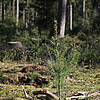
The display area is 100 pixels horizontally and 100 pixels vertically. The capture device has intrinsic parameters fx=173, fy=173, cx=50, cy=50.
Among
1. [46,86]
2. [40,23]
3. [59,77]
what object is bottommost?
[46,86]

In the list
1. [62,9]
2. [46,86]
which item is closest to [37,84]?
[46,86]

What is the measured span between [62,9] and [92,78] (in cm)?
716

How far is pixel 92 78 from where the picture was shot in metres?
5.71

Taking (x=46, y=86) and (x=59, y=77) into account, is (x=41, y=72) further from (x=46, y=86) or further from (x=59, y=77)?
(x=59, y=77)

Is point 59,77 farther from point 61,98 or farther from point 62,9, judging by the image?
point 62,9

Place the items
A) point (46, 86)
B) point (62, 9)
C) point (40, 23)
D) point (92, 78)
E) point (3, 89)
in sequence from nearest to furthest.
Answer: point (3, 89)
point (46, 86)
point (92, 78)
point (62, 9)
point (40, 23)

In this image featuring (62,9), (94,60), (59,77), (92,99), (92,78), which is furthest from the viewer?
(62,9)

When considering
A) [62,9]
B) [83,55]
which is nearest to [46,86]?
[83,55]

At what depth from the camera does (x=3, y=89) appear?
4.25 metres

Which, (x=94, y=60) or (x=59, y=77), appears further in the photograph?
(x=94, y=60)

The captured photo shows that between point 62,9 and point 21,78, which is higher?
point 62,9

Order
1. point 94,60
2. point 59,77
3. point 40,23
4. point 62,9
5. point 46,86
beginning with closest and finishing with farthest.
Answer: point 59,77
point 46,86
point 94,60
point 62,9
point 40,23

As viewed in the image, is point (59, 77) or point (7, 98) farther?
point (7, 98)

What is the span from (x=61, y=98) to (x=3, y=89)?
1.60m
